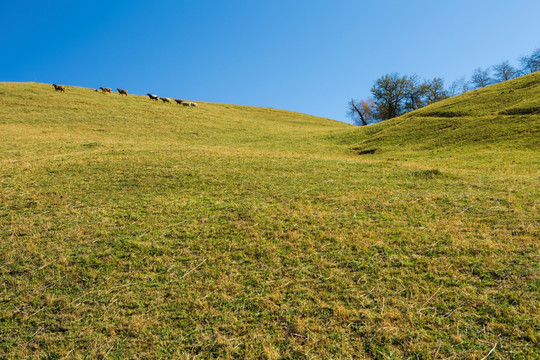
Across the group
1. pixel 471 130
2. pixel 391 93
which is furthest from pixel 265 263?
pixel 391 93

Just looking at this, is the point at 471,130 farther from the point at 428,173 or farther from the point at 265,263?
the point at 265,263

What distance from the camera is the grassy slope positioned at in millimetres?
4266

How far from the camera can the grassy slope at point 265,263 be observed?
427 cm

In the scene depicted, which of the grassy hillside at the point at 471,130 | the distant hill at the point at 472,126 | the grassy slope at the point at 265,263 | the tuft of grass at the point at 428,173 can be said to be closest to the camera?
the grassy slope at the point at 265,263

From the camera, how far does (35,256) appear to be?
643 centimetres

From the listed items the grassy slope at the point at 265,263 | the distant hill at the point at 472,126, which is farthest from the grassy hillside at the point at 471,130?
the grassy slope at the point at 265,263

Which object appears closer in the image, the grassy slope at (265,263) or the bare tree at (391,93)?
the grassy slope at (265,263)

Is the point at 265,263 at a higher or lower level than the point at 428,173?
lower

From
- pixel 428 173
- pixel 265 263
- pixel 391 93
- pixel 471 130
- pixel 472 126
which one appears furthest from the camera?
pixel 391 93

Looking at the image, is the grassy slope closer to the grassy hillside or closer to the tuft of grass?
the tuft of grass

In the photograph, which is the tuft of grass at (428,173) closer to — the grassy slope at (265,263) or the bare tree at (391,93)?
the grassy slope at (265,263)

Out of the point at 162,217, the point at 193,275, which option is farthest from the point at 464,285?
the point at 162,217

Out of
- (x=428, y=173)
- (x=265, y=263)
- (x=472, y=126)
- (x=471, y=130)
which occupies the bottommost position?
(x=265, y=263)

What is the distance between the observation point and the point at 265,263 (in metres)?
6.05
